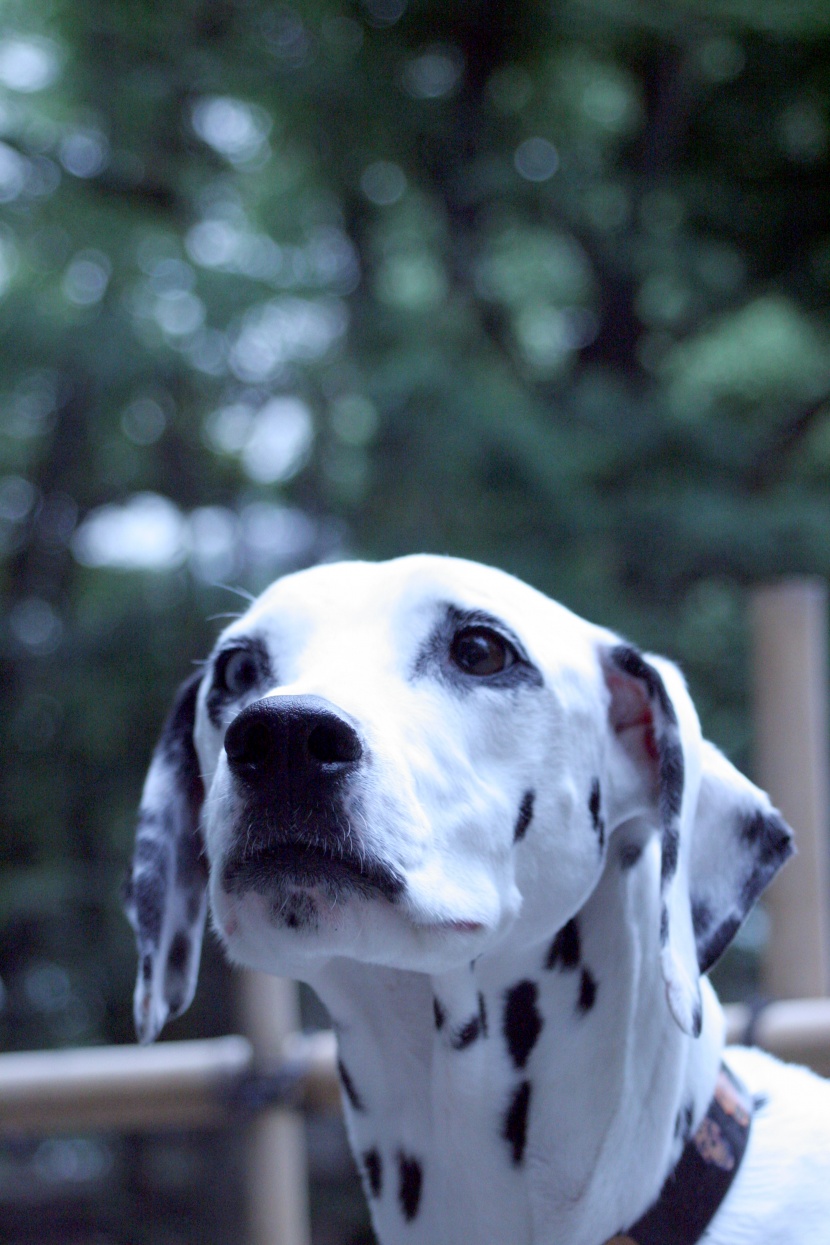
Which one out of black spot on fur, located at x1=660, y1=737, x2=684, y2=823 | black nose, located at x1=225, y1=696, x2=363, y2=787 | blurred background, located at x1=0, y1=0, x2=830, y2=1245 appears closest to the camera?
black nose, located at x1=225, y1=696, x2=363, y2=787

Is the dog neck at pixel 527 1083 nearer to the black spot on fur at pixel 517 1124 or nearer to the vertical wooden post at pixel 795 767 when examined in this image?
the black spot on fur at pixel 517 1124

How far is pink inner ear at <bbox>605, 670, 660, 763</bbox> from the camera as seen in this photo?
172 cm

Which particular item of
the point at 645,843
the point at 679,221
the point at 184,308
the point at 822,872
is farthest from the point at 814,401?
the point at 645,843

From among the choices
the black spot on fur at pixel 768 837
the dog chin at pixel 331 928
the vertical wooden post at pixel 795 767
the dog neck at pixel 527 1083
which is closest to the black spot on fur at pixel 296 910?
the dog chin at pixel 331 928

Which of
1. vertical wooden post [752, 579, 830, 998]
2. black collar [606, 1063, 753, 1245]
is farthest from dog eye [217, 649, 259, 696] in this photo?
vertical wooden post [752, 579, 830, 998]

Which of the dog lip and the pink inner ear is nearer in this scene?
the dog lip

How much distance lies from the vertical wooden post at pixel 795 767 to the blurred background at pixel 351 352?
2.74 meters

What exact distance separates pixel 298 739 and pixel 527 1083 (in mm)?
607

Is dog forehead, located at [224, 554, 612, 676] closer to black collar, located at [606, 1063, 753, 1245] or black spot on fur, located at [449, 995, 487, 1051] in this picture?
black spot on fur, located at [449, 995, 487, 1051]

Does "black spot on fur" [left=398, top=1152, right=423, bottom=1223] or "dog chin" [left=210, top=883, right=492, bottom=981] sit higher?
"dog chin" [left=210, top=883, right=492, bottom=981]

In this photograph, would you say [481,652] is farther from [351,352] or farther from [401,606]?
[351,352]

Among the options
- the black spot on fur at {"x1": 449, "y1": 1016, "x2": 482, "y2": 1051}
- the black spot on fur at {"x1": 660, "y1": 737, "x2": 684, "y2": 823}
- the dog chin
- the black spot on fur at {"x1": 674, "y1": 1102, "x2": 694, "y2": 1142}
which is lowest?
the black spot on fur at {"x1": 674, "y1": 1102, "x2": 694, "y2": 1142}

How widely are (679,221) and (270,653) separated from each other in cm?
550

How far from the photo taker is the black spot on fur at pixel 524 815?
59.9 inches
